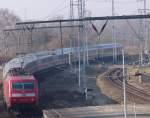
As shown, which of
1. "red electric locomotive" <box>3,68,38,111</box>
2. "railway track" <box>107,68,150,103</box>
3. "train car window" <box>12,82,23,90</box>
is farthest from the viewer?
"railway track" <box>107,68,150,103</box>

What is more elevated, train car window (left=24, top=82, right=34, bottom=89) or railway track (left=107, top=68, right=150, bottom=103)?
train car window (left=24, top=82, right=34, bottom=89)

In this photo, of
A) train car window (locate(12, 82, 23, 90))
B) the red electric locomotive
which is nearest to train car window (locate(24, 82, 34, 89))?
the red electric locomotive

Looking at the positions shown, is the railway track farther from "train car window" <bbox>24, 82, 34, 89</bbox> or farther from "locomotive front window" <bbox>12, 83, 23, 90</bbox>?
"locomotive front window" <bbox>12, 83, 23, 90</bbox>

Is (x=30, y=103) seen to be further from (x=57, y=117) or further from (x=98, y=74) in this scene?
(x=98, y=74)

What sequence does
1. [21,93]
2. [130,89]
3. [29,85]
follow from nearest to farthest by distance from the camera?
1. [21,93]
2. [29,85]
3. [130,89]

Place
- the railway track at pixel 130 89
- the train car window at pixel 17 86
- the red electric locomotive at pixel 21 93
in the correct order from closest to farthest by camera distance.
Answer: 1. the red electric locomotive at pixel 21 93
2. the train car window at pixel 17 86
3. the railway track at pixel 130 89

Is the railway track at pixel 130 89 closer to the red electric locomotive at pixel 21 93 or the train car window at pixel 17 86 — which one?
the red electric locomotive at pixel 21 93

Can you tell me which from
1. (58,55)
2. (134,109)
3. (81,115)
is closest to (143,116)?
(134,109)

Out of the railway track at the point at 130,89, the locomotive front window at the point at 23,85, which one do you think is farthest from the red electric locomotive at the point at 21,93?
the railway track at the point at 130,89

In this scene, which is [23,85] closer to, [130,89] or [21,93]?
[21,93]

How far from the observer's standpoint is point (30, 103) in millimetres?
20734

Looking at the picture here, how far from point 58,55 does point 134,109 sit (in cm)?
1736

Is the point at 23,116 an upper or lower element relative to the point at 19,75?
lower

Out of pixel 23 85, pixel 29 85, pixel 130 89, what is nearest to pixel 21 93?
pixel 23 85
